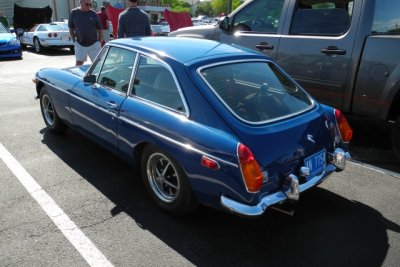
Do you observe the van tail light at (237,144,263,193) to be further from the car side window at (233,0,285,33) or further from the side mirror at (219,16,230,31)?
the side mirror at (219,16,230,31)

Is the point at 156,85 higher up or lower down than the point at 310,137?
higher up

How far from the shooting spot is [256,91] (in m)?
3.33

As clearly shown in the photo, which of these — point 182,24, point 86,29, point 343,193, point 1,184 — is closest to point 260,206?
point 343,193

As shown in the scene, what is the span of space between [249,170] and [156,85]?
1267 mm

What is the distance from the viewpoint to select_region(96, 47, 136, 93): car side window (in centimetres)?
375

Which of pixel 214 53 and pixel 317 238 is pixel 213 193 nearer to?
pixel 317 238

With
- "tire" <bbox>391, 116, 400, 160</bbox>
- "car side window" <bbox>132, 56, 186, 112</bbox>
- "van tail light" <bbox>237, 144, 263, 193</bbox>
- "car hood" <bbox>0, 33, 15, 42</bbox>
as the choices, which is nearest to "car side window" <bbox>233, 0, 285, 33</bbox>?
"tire" <bbox>391, 116, 400, 160</bbox>

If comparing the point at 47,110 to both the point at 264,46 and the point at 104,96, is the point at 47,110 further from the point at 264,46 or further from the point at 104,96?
the point at 264,46

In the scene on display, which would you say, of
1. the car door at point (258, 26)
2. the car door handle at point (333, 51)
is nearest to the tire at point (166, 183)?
the car door handle at point (333, 51)

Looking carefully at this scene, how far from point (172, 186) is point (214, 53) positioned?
1227 millimetres

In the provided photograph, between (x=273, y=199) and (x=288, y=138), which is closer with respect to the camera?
(x=273, y=199)

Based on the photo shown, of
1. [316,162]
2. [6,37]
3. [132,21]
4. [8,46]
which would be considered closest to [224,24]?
[132,21]

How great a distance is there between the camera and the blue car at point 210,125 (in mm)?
2725

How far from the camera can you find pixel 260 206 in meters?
2.65
